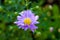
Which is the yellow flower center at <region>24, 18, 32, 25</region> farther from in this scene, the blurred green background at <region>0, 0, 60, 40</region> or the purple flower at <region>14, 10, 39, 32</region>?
the blurred green background at <region>0, 0, 60, 40</region>

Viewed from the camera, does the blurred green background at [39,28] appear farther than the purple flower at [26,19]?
Yes

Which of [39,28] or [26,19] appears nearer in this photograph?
[26,19]

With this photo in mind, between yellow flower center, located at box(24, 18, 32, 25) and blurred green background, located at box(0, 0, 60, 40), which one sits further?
blurred green background, located at box(0, 0, 60, 40)

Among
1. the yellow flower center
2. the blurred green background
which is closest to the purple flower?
the yellow flower center

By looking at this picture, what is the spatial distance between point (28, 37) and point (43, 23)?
0.19 metres

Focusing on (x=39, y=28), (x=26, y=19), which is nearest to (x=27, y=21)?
(x=26, y=19)

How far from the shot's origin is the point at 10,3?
134cm

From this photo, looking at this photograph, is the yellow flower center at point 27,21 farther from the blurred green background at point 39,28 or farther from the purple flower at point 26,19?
the blurred green background at point 39,28

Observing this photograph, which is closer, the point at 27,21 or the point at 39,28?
the point at 27,21

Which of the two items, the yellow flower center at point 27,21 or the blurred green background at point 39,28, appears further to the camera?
the blurred green background at point 39,28

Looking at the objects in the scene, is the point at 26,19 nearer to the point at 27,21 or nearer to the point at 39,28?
the point at 27,21

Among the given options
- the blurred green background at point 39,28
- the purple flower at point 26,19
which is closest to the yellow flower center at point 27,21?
the purple flower at point 26,19

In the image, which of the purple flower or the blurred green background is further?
the blurred green background

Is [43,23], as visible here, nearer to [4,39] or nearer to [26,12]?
[4,39]
